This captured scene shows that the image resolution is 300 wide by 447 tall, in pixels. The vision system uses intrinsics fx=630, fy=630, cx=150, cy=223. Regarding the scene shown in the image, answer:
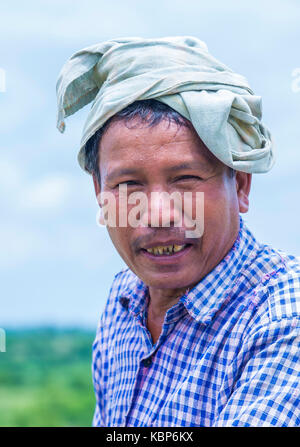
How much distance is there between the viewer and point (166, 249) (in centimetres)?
229

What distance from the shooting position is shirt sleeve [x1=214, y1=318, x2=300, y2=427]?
196 centimetres

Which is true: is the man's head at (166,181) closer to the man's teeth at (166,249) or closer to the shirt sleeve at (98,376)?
the man's teeth at (166,249)

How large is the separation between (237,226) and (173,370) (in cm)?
60

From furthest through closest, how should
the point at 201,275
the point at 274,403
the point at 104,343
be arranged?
the point at 104,343 < the point at 201,275 < the point at 274,403

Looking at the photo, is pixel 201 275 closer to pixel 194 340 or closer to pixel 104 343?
pixel 194 340

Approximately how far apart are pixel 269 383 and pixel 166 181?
0.76 m

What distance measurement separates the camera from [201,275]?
94.0 inches

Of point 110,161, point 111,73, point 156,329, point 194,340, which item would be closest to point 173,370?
point 194,340

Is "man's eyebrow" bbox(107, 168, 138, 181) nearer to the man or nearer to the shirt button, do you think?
the man

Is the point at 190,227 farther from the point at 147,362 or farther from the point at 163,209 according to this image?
the point at 147,362

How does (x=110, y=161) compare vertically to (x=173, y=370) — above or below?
above

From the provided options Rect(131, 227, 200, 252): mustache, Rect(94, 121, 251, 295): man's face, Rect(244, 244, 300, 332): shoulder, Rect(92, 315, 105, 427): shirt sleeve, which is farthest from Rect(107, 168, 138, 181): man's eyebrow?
Rect(92, 315, 105, 427): shirt sleeve

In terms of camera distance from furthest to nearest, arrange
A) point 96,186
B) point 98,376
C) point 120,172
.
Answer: point 98,376 < point 96,186 < point 120,172

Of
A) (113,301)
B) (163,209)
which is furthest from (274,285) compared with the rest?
(113,301)
